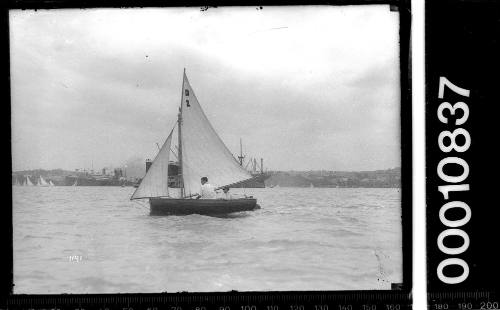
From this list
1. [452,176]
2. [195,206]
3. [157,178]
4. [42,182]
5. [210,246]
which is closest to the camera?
[452,176]

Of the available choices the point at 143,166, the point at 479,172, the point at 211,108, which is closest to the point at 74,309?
the point at 143,166

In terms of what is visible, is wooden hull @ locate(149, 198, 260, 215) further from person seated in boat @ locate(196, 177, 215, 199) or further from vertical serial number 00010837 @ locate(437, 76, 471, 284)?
vertical serial number 00010837 @ locate(437, 76, 471, 284)

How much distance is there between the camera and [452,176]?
7.95 ft

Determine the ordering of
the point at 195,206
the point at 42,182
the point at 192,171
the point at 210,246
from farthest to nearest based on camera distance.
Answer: the point at 192,171 < the point at 195,206 < the point at 210,246 < the point at 42,182

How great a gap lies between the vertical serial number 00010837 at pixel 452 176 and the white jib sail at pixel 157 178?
157 centimetres

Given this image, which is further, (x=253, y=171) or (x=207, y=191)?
(x=207, y=191)

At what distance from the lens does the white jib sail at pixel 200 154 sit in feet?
8.98

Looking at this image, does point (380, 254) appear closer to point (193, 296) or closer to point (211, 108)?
point (193, 296)

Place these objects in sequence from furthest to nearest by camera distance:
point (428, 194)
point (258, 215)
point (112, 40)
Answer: point (258, 215) < point (112, 40) < point (428, 194)

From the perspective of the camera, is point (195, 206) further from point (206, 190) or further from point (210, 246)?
point (210, 246)

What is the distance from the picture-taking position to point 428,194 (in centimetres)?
241

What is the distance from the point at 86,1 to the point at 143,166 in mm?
982

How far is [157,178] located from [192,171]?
313 mm

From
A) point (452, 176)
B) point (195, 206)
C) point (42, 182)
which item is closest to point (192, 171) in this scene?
point (195, 206)
